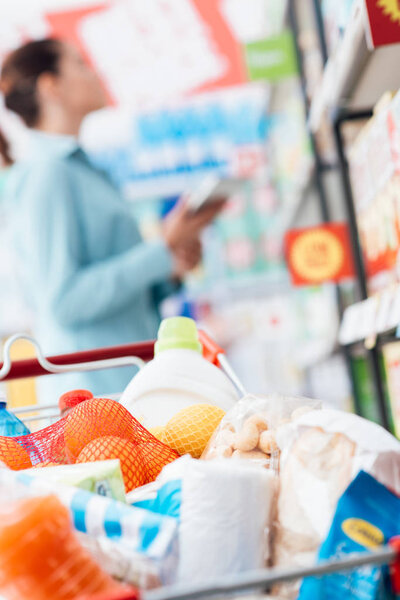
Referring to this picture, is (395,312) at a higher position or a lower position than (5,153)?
lower

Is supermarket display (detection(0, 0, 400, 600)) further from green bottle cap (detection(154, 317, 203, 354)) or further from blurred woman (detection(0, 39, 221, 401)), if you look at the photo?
blurred woman (detection(0, 39, 221, 401))

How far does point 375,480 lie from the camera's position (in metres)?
0.63

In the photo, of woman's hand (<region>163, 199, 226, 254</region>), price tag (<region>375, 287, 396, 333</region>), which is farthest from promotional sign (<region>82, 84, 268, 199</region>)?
price tag (<region>375, 287, 396, 333</region>)

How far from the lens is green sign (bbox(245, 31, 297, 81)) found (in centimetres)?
381

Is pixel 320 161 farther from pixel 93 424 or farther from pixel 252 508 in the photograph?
pixel 252 508

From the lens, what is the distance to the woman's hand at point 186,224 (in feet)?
8.38

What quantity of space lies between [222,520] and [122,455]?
0.22 meters

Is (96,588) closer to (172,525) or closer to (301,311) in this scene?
(172,525)

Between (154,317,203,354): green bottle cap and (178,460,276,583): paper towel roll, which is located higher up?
(154,317,203,354): green bottle cap

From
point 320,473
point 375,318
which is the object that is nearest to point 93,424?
point 320,473

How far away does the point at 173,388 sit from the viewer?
109 cm

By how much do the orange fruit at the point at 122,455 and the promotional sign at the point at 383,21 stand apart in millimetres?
805

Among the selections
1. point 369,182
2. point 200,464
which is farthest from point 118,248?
point 200,464

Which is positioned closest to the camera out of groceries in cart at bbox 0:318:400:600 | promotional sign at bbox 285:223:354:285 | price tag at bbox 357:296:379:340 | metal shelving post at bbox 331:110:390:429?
groceries in cart at bbox 0:318:400:600
